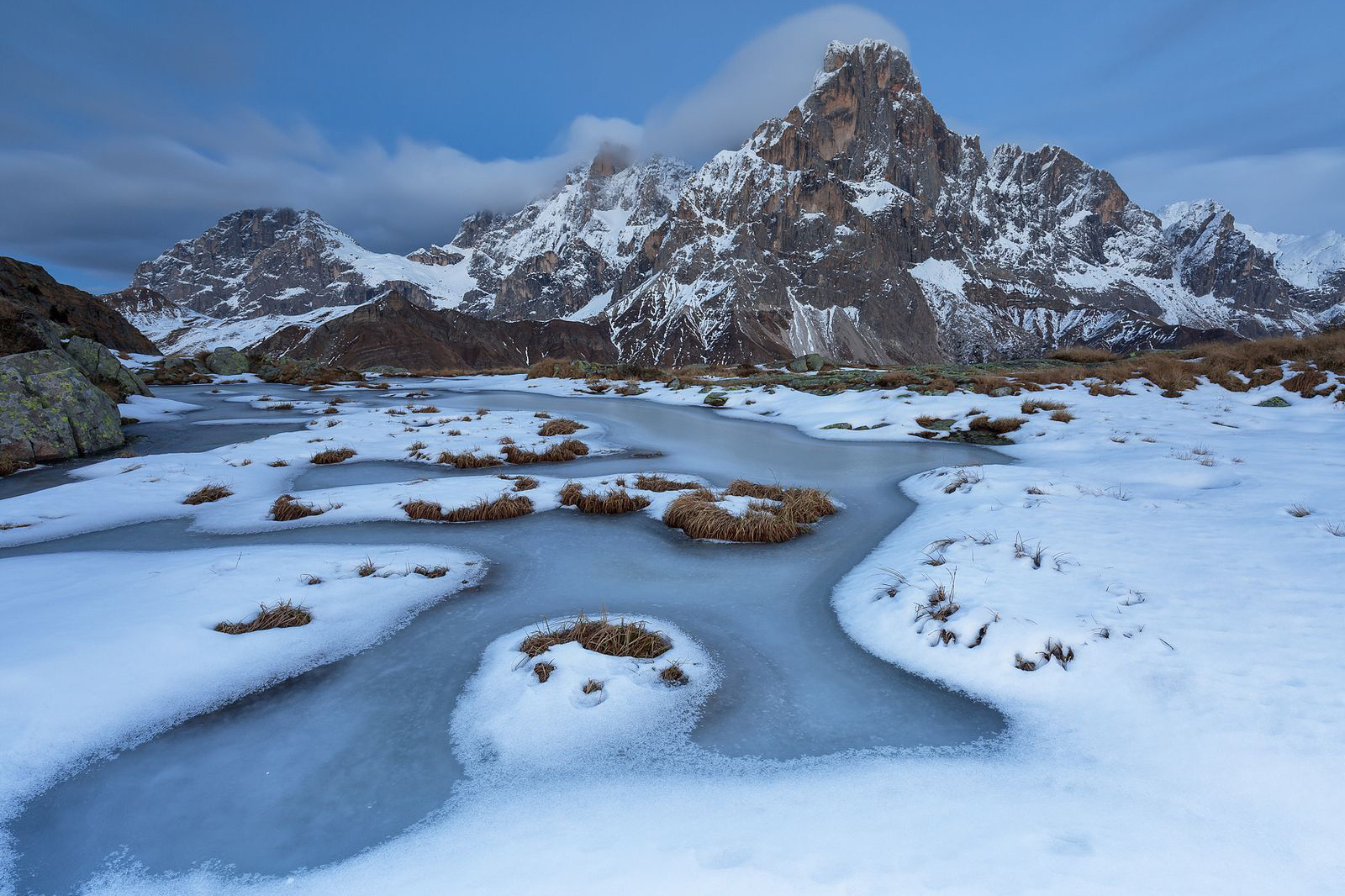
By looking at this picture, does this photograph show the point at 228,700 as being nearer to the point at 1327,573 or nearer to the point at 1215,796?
the point at 1215,796

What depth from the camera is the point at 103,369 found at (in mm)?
23875

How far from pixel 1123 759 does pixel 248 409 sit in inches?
1254

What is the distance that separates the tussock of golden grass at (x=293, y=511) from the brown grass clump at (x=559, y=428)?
8.89 m

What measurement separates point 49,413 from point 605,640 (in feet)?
54.5

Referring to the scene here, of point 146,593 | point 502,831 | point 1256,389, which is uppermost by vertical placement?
point 1256,389

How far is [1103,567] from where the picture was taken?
5789 millimetres

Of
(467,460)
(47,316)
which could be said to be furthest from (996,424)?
(47,316)

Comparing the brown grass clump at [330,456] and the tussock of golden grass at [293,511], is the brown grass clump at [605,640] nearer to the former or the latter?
the tussock of golden grass at [293,511]

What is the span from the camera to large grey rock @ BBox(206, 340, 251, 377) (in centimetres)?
5028

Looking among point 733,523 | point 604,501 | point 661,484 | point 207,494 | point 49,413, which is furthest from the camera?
point 49,413

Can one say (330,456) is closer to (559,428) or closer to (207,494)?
(207,494)

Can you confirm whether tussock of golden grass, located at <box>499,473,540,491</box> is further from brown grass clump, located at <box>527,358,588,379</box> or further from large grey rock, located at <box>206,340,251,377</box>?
large grey rock, located at <box>206,340,251,377</box>

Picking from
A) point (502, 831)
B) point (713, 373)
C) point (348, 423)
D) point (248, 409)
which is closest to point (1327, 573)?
point (502, 831)

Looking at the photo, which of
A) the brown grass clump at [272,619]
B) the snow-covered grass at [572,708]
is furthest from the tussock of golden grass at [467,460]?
the snow-covered grass at [572,708]
